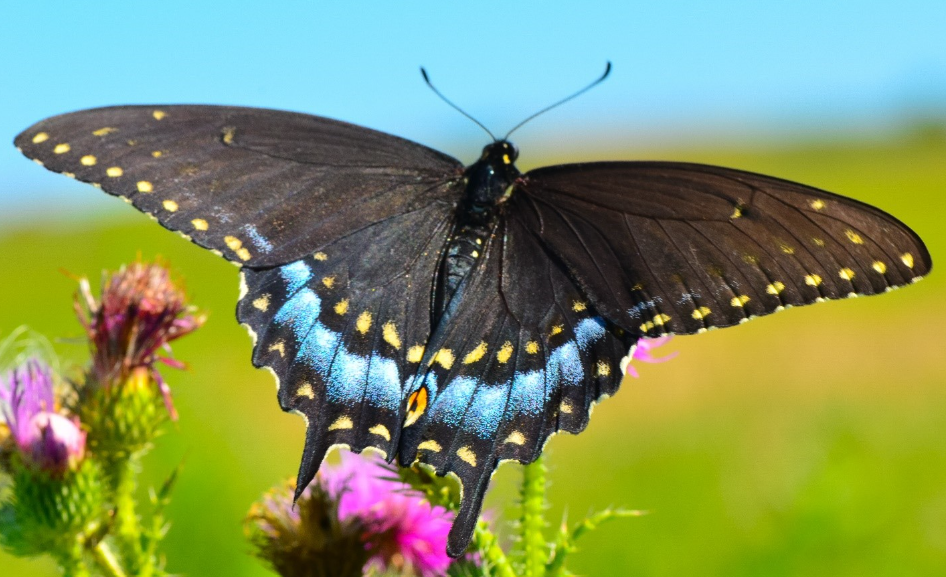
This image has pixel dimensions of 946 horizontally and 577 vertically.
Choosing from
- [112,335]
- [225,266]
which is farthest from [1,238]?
[112,335]

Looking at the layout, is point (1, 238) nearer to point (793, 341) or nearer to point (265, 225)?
point (793, 341)

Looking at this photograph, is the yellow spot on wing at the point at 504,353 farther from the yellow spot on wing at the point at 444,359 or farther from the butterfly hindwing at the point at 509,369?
the yellow spot on wing at the point at 444,359

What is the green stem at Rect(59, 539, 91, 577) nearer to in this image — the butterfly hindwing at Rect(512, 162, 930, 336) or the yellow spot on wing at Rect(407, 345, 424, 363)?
the yellow spot on wing at Rect(407, 345, 424, 363)

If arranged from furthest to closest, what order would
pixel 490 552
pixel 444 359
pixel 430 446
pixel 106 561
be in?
pixel 106 561 < pixel 444 359 < pixel 430 446 < pixel 490 552

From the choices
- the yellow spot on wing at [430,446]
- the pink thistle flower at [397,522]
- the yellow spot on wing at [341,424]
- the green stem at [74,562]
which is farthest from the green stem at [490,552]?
the green stem at [74,562]

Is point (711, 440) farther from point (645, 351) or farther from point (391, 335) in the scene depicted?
point (391, 335)

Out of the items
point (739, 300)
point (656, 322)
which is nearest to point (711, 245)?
point (739, 300)
